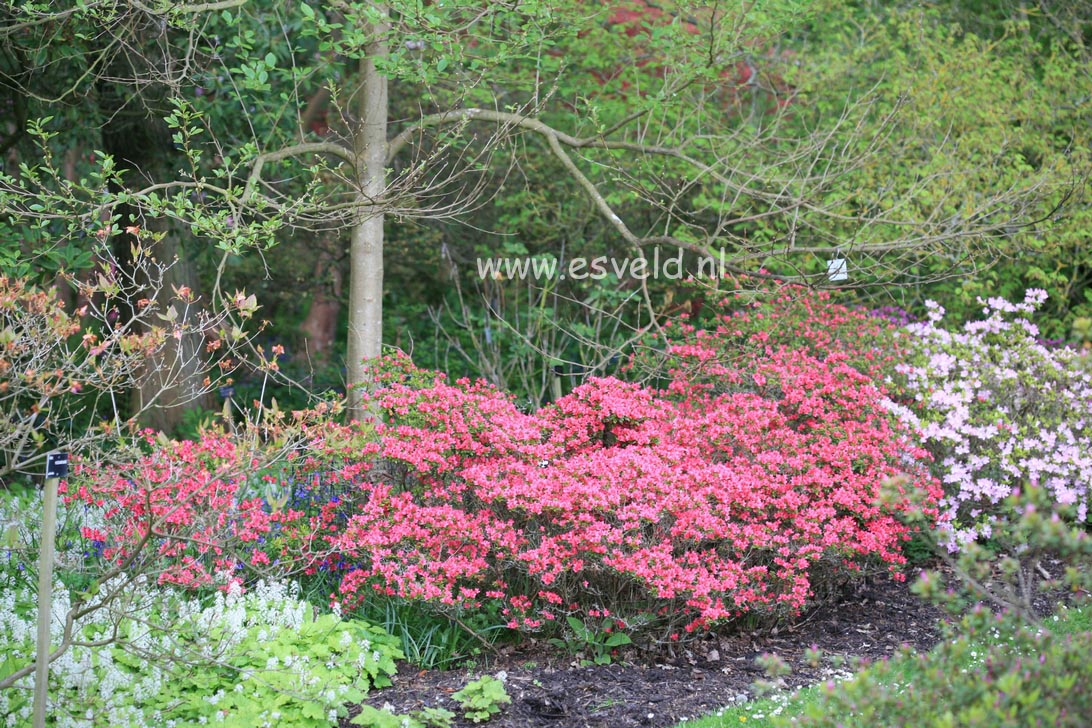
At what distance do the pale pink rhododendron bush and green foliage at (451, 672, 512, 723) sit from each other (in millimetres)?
396

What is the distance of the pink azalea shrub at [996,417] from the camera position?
6.14 m

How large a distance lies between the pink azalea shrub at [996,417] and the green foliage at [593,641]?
208cm

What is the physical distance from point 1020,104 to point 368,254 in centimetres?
555

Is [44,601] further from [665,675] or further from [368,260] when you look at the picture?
[368,260]

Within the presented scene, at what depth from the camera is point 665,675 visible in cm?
475

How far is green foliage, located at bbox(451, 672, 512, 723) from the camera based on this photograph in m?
4.22

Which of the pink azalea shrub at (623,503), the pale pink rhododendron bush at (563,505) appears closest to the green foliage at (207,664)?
the pale pink rhododendron bush at (563,505)

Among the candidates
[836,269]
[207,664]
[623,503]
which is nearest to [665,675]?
[623,503]

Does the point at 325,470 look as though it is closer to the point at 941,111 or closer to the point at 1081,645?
the point at 1081,645

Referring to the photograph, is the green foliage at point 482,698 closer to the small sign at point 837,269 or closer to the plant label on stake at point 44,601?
the plant label on stake at point 44,601

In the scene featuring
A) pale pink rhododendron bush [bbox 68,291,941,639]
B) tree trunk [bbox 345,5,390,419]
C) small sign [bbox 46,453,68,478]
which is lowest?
pale pink rhododendron bush [bbox 68,291,941,639]

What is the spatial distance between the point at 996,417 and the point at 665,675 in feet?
8.96

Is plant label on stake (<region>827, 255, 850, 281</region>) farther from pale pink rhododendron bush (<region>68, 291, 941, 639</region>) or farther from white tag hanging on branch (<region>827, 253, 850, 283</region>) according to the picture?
pale pink rhododendron bush (<region>68, 291, 941, 639</region>)

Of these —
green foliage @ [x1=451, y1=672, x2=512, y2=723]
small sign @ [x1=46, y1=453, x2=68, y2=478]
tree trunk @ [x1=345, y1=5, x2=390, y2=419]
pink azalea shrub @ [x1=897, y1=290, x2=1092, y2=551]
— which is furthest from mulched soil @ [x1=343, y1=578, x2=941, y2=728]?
tree trunk @ [x1=345, y1=5, x2=390, y2=419]
